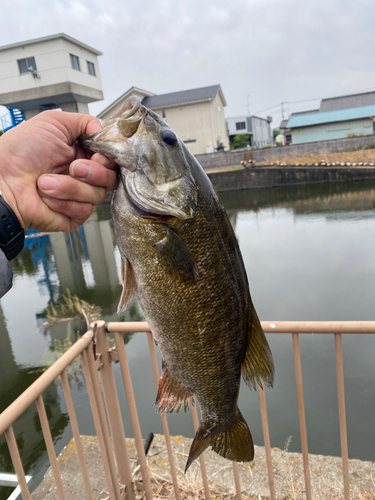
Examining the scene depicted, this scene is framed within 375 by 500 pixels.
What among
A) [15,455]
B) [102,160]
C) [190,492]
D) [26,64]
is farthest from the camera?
[26,64]

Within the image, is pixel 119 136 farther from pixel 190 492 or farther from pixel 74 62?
pixel 74 62

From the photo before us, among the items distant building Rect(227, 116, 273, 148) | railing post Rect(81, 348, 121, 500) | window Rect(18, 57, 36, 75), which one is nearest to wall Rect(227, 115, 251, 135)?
distant building Rect(227, 116, 273, 148)

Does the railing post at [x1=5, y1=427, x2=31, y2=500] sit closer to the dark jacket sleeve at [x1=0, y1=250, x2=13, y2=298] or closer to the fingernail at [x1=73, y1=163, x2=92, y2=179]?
the dark jacket sleeve at [x1=0, y1=250, x2=13, y2=298]

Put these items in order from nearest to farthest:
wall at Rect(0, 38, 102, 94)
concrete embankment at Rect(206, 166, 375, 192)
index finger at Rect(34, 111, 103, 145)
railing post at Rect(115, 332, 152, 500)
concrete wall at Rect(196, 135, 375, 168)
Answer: index finger at Rect(34, 111, 103, 145), railing post at Rect(115, 332, 152, 500), wall at Rect(0, 38, 102, 94), concrete embankment at Rect(206, 166, 375, 192), concrete wall at Rect(196, 135, 375, 168)

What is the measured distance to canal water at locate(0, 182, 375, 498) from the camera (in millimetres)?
4316

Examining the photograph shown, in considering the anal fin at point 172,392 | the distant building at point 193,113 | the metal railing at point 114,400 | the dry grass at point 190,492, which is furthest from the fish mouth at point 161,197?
the distant building at point 193,113

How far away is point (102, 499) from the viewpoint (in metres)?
2.55

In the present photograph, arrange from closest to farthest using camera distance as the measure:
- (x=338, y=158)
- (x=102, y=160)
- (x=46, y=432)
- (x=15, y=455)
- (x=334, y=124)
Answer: (x=102, y=160)
(x=15, y=455)
(x=46, y=432)
(x=338, y=158)
(x=334, y=124)

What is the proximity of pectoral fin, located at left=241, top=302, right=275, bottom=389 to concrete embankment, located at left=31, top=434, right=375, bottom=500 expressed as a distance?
184 centimetres

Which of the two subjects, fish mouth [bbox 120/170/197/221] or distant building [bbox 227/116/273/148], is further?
distant building [bbox 227/116/273/148]

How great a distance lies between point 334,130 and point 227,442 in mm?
33332

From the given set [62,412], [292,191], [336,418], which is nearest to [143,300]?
[336,418]

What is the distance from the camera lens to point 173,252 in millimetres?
1052

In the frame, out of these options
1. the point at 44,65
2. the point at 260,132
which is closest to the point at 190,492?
the point at 44,65
